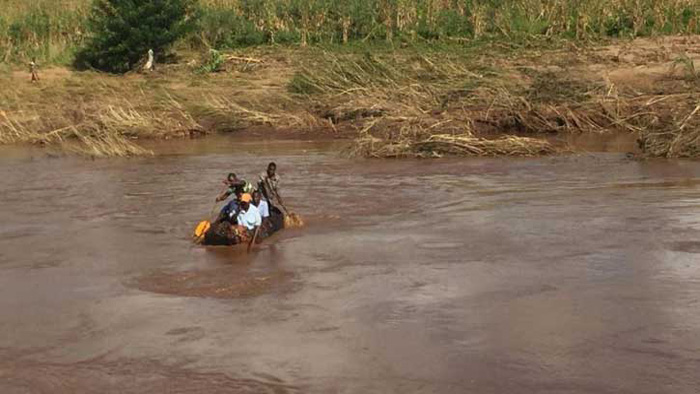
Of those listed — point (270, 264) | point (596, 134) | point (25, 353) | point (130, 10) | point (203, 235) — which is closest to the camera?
point (25, 353)

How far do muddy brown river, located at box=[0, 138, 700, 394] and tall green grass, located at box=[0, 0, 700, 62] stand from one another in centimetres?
1231

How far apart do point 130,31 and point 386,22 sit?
282 inches

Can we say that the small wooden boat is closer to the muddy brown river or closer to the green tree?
the muddy brown river

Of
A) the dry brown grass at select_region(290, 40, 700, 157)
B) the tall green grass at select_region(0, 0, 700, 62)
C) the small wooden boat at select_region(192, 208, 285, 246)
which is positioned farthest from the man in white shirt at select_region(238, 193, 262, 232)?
the tall green grass at select_region(0, 0, 700, 62)

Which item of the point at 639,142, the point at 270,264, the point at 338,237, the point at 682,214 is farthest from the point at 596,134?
the point at 270,264

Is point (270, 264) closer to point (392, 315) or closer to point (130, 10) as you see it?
point (392, 315)

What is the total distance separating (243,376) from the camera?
27.2ft

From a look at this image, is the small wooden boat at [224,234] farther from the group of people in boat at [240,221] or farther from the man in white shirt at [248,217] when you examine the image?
the man in white shirt at [248,217]

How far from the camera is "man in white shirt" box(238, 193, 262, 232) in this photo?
42.2 ft

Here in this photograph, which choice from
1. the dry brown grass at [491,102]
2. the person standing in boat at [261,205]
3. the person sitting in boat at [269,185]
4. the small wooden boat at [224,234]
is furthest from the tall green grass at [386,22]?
the small wooden boat at [224,234]

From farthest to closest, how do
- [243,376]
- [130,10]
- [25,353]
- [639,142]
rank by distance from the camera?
1. [130,10]
2. [639,142]
3. [25,353]
4. [243,376]

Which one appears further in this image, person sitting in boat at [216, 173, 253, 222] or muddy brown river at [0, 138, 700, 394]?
person sitting in boat at [216, 173, 253, 222]

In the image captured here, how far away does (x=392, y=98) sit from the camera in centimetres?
2469

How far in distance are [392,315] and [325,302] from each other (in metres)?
0.80
